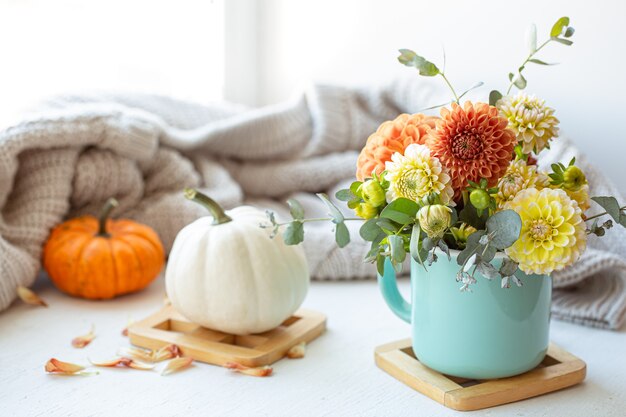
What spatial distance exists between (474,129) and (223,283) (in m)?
0.31

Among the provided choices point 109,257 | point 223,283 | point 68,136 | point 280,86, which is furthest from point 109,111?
point 280,86

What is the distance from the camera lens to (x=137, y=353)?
0.78 meters

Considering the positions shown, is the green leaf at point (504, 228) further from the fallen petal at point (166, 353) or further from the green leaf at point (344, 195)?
the fallen petal at point (166, 353)

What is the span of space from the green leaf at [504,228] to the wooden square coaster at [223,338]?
28 centimetres

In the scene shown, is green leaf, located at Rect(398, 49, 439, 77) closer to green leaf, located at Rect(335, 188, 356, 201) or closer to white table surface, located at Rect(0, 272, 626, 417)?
green leaf, located at Rect(335, 188, 356, 201)

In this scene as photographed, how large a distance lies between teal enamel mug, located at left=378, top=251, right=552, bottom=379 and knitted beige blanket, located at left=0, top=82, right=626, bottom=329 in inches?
8.7

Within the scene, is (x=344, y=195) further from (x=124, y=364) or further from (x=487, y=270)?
(x=124, y=364)

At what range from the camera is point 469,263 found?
1.98 ft

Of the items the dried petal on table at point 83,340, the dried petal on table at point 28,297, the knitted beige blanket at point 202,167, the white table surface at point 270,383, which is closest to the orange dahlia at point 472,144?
the white table surface at point 270,383

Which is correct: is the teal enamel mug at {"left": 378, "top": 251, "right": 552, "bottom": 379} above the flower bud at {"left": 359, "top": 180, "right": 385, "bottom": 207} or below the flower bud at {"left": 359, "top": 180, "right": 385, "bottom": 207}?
below

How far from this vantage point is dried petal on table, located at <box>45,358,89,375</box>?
0.73 m

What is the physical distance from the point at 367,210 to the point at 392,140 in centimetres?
7

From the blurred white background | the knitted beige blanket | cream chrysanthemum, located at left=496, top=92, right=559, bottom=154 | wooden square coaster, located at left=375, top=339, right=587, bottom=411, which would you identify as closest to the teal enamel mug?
wooden square coaster, located at left=375, top=339, right=587, bottom=411

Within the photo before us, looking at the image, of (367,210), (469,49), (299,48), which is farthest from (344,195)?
(299,48)
